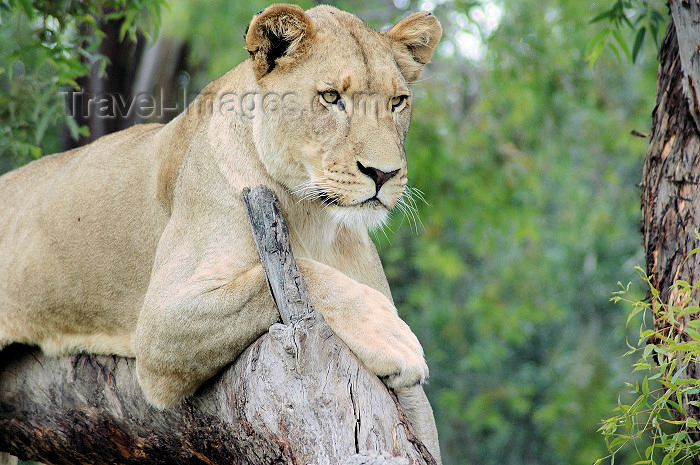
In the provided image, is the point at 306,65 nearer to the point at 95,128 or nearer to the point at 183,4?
the point at 95,128

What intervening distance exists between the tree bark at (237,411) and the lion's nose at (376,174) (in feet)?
1.39

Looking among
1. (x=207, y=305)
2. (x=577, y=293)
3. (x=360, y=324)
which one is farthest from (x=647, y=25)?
(x=577, y=293)

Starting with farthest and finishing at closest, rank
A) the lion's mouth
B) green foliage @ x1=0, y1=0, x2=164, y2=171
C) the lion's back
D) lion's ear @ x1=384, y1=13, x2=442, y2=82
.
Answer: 1. green foliage @ x1=0, y1=0, x2=164, y2=171
2. the lion's back
3. lion's ear @ x1=384, y1=13, x2=442, y2=82
4. the lion's mouth

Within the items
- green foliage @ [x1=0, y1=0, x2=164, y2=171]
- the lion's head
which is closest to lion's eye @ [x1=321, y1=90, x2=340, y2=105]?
the lion's head

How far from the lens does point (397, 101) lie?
319 centimetres

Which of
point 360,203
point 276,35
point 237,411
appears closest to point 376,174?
point 360,203

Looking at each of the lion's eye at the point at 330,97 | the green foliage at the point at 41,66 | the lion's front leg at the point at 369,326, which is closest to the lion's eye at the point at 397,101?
the lion's eye at the point at 330,97

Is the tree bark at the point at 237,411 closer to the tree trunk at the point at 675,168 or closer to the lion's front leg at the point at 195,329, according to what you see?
the lion's front leg at the point at 195,329

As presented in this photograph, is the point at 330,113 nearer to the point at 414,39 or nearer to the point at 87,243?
the point at 414,39

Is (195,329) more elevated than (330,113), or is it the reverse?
(330,113)

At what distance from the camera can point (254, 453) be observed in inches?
108

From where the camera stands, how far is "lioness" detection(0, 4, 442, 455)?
2.86 m

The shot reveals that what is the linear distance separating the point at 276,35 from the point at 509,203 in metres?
6.32

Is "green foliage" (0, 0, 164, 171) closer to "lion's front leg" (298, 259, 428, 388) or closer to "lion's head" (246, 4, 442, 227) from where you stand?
"lion's head" (246, 4, 442, 227)
